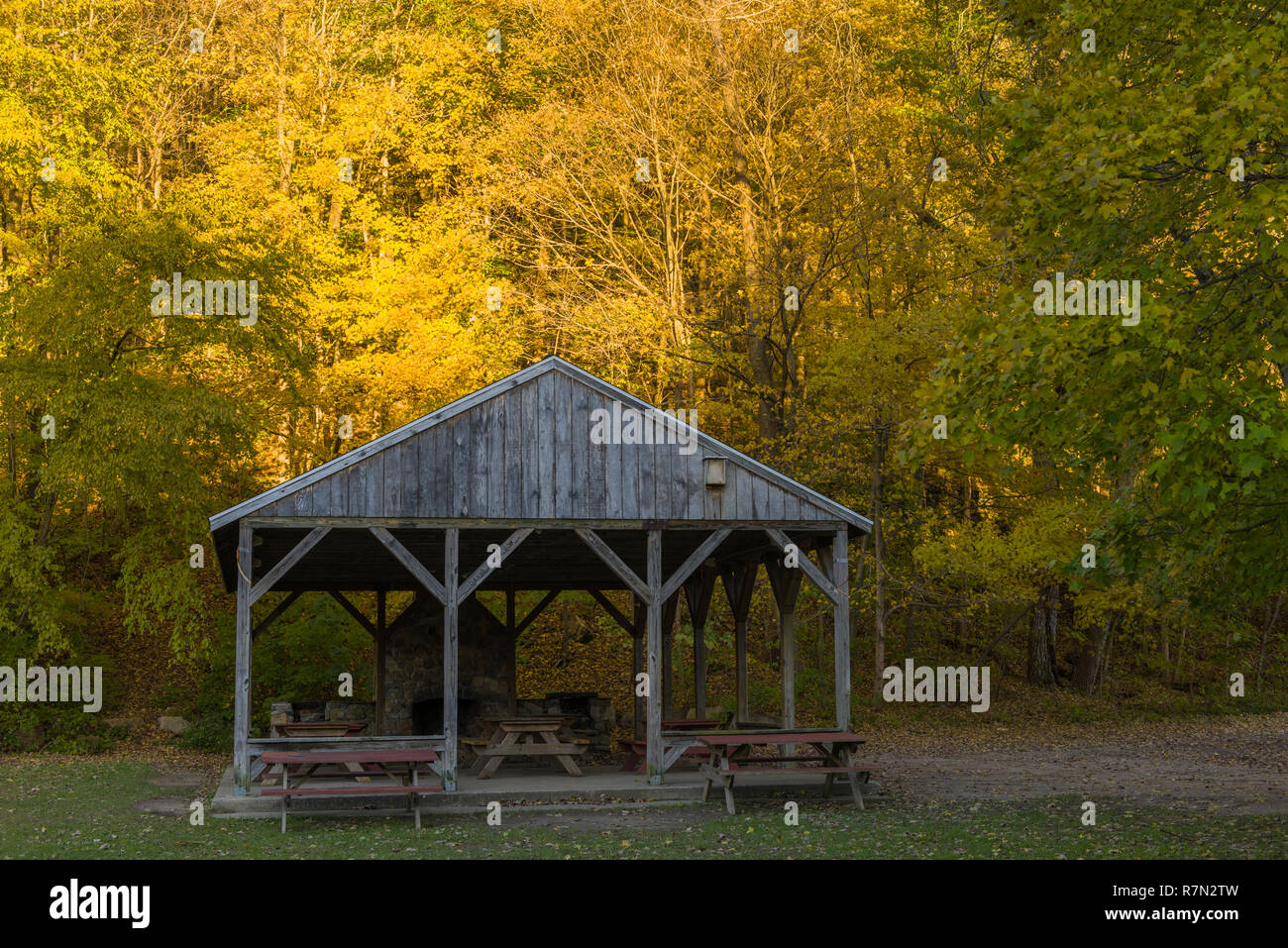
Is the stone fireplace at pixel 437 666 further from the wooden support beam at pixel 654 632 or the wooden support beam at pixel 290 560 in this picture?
the wooden support beam at pixel 290 560

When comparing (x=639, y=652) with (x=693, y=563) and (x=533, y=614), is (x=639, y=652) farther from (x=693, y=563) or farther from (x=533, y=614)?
(x=693, y=563)

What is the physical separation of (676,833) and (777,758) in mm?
2370

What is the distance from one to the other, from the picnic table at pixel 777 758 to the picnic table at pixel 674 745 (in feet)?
0.95

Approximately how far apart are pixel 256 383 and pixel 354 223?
5.50 metres

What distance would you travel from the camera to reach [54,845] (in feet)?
34.9

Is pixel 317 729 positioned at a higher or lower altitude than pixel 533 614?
Result: lower

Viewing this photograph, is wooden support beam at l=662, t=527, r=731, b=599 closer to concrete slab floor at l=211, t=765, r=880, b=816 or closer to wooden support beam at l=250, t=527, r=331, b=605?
concrete slab floor at l=211, t=765, r=880, b=816

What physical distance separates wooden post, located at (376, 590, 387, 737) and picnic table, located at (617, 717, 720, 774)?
151 inches

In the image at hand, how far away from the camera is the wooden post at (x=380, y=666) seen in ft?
62.6

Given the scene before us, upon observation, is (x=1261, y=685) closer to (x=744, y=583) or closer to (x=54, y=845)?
(x=744, y=583)

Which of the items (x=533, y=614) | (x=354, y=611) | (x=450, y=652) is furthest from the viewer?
(x=533, y=614)

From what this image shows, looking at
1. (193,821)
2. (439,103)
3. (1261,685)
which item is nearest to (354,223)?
(439,103)

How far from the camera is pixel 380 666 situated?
63.8 ft

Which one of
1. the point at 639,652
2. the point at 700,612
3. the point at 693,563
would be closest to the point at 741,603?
the point at 700,612
